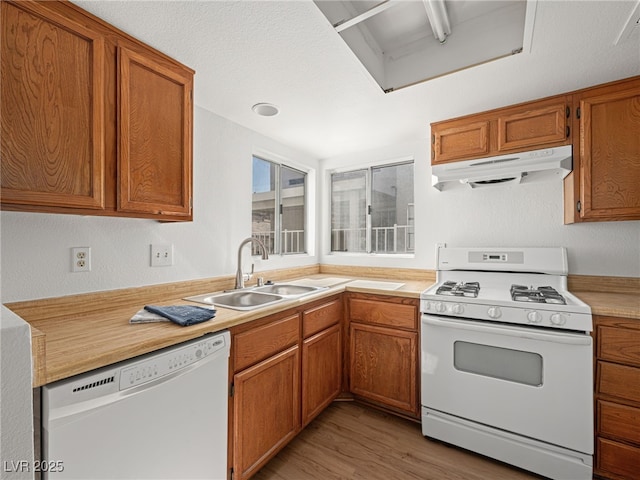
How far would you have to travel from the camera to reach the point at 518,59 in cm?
151

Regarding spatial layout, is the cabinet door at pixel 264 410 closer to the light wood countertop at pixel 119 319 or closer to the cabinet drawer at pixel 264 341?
the cabinet drawer at pixel 264 341

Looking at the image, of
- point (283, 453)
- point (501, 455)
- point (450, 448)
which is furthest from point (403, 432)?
point (283, 453)

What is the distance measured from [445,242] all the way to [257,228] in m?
1.66

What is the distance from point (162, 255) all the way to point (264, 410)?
106 centimetres

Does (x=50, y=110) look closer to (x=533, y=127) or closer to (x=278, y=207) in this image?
(x=278, y=207)

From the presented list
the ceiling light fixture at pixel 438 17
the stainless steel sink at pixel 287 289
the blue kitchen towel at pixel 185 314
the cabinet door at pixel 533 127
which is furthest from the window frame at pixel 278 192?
the cabinet door at pixel 533 127

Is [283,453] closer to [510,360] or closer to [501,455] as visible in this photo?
[501,455]

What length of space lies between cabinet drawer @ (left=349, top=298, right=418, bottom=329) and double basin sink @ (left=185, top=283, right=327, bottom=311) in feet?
1.06

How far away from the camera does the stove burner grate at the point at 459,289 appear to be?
74.3 inches

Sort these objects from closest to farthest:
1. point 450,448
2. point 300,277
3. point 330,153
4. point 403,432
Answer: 1. point 450,448
2. point 403,432
3. point 300,277
4. point 330,153

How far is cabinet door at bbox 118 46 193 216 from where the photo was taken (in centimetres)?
131

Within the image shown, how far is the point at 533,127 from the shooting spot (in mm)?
1934

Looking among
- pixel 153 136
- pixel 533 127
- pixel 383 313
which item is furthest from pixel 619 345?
pixel 153 136

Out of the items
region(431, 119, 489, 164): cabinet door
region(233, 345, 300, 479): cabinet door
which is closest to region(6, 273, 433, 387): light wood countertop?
region(233, 345, 300, 479): cabinet door
